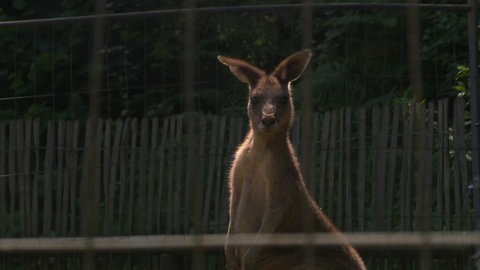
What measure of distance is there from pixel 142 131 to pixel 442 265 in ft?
7.97

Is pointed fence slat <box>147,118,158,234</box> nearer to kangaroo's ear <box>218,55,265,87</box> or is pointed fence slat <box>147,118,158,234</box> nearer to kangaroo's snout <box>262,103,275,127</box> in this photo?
kangaroo's ear <box>218,55,265,87</box>

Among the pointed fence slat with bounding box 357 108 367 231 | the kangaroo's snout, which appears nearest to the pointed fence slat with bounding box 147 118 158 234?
the pointed fence slat with bounding box 357 108 367 231

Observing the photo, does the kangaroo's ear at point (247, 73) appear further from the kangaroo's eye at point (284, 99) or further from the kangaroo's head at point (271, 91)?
the kangaroo's eye at point (284, 99)

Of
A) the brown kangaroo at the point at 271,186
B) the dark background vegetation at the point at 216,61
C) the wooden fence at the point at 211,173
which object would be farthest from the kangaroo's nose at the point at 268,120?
the dark background vegetation at the point at 216,61

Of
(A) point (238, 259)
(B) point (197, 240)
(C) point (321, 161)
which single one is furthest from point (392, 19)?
(B) point (197, 240)

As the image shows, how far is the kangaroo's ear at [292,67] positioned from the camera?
6316 millimetres

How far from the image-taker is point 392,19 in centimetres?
995

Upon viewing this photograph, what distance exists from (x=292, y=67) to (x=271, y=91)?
0.63 feet

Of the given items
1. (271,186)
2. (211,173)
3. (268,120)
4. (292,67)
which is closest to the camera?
(268,120)

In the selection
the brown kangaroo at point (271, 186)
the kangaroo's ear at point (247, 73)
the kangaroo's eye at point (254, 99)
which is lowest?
the brown kangaroo at point (271, 186)

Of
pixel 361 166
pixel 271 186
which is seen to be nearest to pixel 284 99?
pixel 271 186

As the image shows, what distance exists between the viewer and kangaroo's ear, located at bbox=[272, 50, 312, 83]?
6316mm

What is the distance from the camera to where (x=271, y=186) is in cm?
636

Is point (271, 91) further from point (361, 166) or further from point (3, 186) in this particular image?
point (3, 186)
